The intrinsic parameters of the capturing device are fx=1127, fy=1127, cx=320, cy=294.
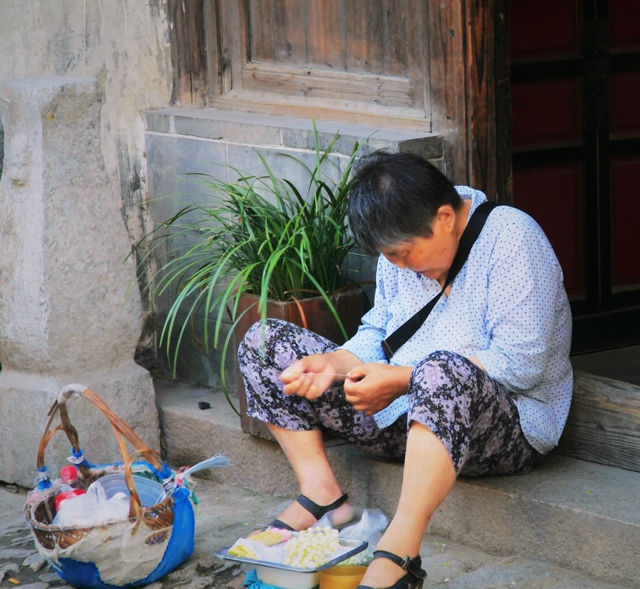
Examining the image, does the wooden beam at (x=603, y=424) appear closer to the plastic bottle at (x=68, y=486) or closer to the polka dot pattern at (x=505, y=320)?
the polka dot pattern at (x=505, y=320)

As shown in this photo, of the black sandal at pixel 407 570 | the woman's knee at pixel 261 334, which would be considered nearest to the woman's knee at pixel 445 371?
the black sandal at pixel 407 570

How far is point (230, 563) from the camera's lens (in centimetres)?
330

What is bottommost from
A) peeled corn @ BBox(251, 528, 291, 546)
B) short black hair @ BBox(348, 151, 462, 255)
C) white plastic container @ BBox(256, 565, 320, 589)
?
white plastic container @ BBox(256, 565, 320, 589)

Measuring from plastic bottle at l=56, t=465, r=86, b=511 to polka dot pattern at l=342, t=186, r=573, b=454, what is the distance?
0.90 m

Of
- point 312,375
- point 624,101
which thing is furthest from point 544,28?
point 312,375

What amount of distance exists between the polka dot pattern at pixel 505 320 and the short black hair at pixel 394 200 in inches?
8.0

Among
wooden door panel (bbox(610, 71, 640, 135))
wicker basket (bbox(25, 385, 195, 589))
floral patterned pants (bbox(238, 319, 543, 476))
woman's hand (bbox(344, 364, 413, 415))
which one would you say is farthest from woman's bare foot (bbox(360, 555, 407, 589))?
wooden door panel (bbox(610, 71, 640, 135))

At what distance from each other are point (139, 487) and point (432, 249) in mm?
1148

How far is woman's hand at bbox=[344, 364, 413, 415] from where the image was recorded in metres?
2.95

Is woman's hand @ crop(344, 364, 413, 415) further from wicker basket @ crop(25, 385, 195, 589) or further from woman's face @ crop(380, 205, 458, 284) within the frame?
wicker basket @ crop(25, 385, 195, 589)

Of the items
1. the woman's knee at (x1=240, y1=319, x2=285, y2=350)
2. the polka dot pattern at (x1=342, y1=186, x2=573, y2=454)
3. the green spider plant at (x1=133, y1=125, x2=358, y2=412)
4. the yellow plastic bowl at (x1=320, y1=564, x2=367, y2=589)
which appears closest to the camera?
the yellow plastic bowl at (x1=320, y1=564, x2=367, y2=589)

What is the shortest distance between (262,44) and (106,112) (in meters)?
0.69

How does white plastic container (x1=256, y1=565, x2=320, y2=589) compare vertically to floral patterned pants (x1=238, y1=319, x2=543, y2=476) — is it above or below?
below

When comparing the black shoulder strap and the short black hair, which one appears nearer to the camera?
the short black hair
